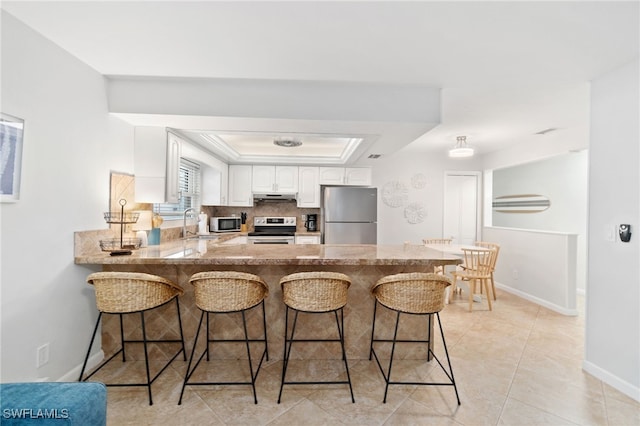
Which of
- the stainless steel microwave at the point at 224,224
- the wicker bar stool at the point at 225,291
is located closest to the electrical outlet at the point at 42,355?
the wicker bar stool at the point at 225,291

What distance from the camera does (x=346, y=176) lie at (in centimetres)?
516

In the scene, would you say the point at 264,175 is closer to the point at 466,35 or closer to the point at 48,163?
the point at 48,163

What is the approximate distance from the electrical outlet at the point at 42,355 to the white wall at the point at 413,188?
15.1 feet

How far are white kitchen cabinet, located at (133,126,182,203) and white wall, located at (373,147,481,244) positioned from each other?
3607 mm

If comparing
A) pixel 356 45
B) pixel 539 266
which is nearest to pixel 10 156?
pixel 356 45

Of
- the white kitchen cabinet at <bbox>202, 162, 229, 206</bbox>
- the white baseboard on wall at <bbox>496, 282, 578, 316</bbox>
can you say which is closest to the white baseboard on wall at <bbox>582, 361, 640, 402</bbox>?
the white baseboard on wall at <bbox>496, 282, 578, 316</bbox>

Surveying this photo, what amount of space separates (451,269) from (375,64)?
352cm

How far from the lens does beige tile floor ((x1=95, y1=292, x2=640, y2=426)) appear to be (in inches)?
72.6

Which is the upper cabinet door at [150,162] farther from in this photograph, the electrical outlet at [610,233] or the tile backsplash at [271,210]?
the electrical outlet at [610,233]

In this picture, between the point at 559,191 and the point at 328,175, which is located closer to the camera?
the point at 559,191

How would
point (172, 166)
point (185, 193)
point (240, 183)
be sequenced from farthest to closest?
1. point (240, 183)
2. point (185, 193)
3. point (172, 166)

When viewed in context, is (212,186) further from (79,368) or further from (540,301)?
(540,301)

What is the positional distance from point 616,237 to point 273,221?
14.1ft

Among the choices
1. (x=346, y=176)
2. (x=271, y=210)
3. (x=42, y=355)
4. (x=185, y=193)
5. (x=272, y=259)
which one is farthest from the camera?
(x=271, y=210)
